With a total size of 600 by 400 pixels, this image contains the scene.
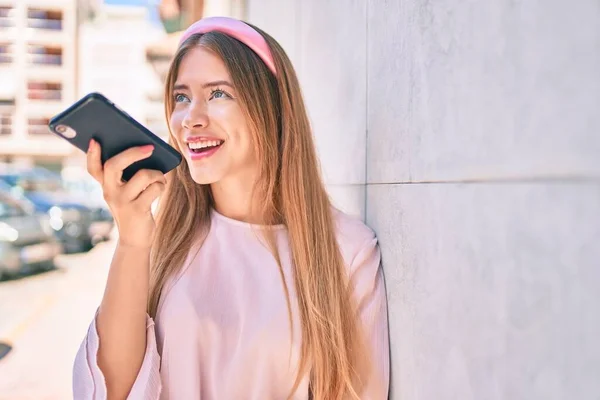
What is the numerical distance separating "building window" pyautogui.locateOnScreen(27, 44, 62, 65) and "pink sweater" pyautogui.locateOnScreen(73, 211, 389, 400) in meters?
32.6

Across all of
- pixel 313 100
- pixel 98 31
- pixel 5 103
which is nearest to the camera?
pixel 313 100

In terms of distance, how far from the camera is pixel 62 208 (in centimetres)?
1001

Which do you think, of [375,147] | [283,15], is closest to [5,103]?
[283,15]

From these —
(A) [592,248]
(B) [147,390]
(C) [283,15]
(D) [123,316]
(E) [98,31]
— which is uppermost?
(E) [98,31]

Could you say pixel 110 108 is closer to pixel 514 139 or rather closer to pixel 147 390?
pixel 147 390

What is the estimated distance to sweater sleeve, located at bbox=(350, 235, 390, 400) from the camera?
1312mm

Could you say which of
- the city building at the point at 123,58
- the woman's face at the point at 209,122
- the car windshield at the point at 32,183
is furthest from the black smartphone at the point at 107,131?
the city building at the point at 123,58

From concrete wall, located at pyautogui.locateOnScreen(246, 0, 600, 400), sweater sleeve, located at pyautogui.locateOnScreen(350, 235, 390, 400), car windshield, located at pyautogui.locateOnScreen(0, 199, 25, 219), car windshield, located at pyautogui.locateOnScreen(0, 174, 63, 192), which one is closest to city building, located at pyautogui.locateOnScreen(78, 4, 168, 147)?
car windshield, located at pyautogui.locateOnScreen(0, 174, 63, 192)

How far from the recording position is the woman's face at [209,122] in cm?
142

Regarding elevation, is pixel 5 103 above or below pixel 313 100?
above

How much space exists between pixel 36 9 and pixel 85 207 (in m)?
24.1

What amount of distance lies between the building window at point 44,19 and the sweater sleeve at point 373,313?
33168mm

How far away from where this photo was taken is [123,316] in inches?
52.1

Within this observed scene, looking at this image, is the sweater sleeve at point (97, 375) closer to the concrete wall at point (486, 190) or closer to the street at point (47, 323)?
the concrete wall at point (486, 190)
